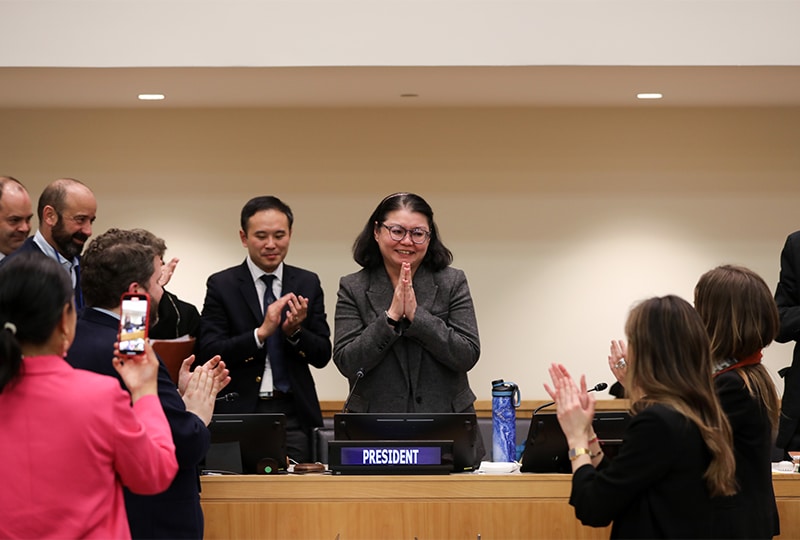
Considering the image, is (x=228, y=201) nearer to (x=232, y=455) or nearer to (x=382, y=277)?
(x=382, y=277)

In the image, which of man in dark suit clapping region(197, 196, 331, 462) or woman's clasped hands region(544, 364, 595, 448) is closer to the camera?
woman's clasped hands region(544, 364, 595, 448)

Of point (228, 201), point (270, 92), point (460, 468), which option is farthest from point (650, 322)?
point (228, 201)

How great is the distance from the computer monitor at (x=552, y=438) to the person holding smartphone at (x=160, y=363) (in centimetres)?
115

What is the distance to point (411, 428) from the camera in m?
3.50

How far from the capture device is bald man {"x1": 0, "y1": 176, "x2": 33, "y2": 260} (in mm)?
4281

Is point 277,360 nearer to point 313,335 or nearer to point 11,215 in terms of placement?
point 313,335

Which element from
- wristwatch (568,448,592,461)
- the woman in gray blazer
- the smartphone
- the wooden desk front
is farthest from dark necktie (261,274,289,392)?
wristwatch (568,448,592,461)

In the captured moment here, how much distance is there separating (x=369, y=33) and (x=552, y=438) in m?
2.54

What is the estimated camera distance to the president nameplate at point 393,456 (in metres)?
3.45

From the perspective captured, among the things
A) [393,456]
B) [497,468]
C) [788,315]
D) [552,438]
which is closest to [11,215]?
[393,456]

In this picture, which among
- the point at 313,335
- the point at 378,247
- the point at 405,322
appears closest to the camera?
the point at 405,322

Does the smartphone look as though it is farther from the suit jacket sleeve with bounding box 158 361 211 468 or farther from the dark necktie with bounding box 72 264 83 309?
the dark necktie with bounding box 72 264 83 309

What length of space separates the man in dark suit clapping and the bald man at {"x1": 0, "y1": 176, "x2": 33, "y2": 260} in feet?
2.74

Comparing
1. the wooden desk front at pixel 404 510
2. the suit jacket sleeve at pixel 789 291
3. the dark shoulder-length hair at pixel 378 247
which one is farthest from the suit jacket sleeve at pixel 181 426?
the suit jacket sleeve at pixel 789 291
